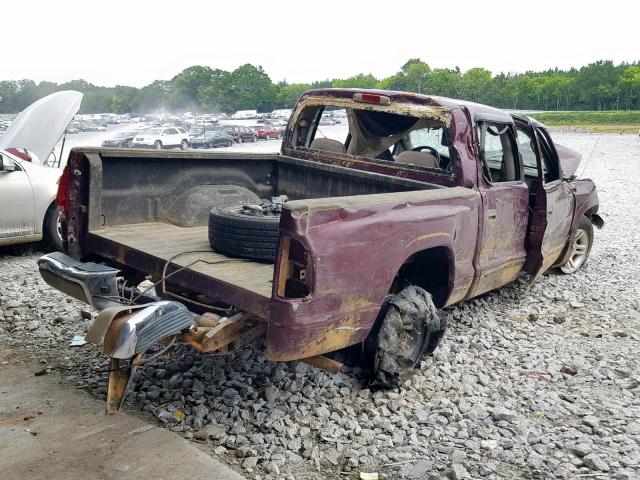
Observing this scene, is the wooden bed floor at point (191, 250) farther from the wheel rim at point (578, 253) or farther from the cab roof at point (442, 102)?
the wheel rim at point (578, 253)

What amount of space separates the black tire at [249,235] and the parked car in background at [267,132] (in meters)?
39.0

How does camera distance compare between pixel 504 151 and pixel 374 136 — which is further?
pixel 374 136

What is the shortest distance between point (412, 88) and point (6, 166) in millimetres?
74592

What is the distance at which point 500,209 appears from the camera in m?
5.12

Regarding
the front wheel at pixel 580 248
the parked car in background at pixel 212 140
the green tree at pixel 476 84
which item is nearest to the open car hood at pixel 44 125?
the front wheel at pixel 580 248

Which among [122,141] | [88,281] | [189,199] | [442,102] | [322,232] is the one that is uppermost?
[442,102]

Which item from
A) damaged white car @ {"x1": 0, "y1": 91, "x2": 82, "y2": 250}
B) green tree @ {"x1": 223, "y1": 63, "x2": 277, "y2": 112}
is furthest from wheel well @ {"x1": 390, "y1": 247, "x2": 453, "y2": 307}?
green tree @ {"x1": 223, "y1": 63, "x2": 277, "y2": 112}

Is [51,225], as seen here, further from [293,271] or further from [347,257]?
[347,257]

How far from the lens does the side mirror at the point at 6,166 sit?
24.3 feet

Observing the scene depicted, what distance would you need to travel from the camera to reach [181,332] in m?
3.43

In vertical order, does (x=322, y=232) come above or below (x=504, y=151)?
below

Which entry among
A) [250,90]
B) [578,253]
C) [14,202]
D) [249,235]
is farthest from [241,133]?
[250,90]

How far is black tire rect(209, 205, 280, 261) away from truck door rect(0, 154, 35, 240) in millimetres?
4311

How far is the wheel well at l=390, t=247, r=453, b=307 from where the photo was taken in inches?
178
